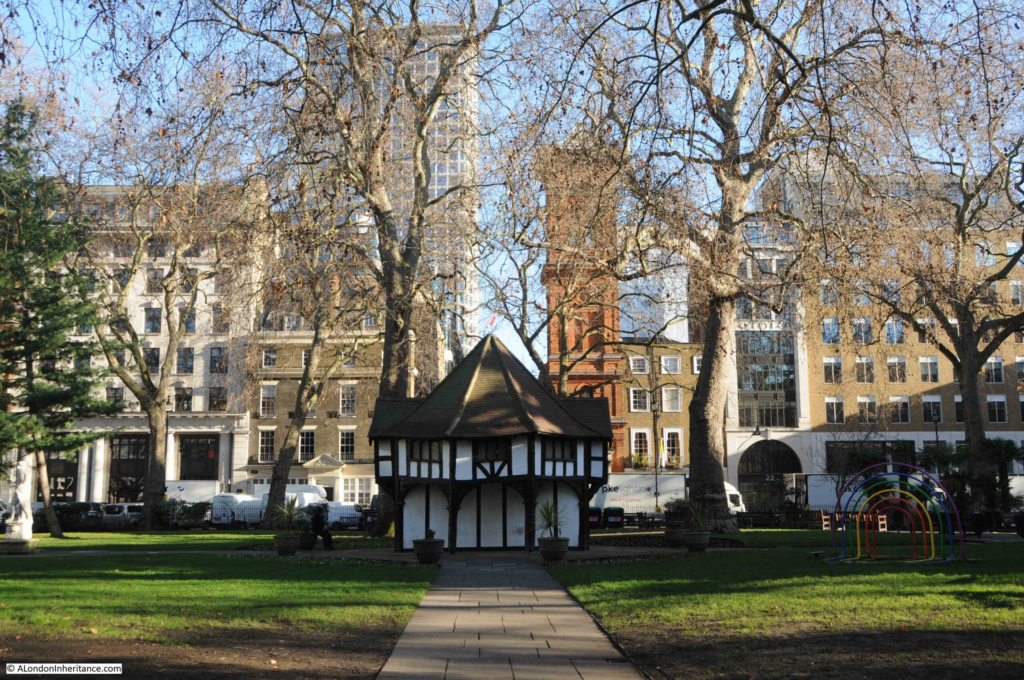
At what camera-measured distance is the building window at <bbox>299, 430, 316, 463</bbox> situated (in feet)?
203

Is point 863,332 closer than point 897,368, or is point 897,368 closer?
point 863,332

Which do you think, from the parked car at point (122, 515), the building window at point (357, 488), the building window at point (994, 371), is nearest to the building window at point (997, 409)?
the building window at point (994, 371)

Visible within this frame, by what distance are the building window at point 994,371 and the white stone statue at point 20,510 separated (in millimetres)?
57907

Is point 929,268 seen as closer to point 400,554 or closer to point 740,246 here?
point 740,246

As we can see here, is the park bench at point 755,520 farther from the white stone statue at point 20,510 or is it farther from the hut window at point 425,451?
the white stone statue at point 20,510

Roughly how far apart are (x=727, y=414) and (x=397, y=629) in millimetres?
53096

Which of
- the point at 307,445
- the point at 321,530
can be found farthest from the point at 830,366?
the point at 321,530

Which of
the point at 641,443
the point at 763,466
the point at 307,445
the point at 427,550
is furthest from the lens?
the point at 307,445

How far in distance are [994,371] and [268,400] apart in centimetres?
5015

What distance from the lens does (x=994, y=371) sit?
198ft

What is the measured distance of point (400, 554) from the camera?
930 inches

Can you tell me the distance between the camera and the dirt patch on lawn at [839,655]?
734 cm

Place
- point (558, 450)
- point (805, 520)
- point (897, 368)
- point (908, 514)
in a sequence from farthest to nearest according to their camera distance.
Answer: point (897, 368)
point (805, 520)
point (558, 450)
point (908, 514)

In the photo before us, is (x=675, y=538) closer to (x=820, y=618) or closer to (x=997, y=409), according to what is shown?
(x=820, y=618)
